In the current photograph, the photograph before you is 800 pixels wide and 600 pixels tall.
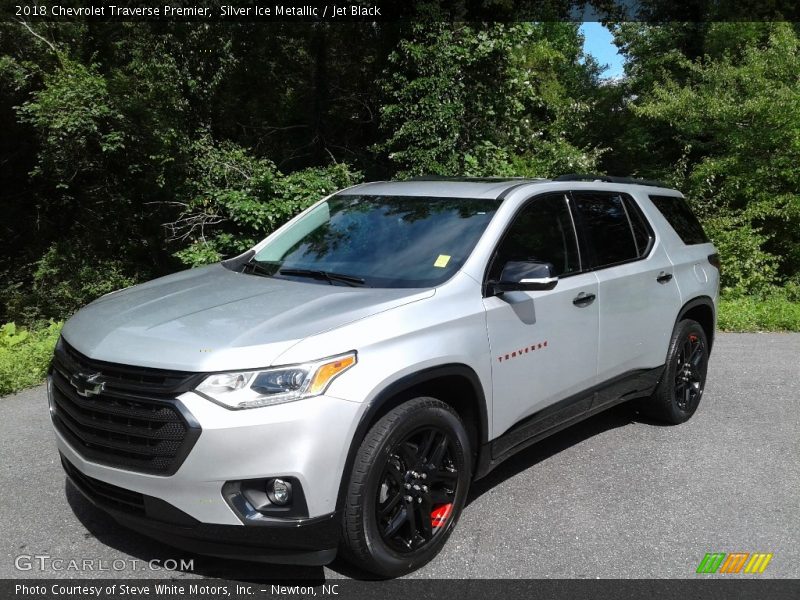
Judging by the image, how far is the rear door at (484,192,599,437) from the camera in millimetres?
3902

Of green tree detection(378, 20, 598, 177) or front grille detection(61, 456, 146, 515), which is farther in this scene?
green tree detection(378, 20, 598, 177)

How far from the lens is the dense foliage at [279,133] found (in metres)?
11.8

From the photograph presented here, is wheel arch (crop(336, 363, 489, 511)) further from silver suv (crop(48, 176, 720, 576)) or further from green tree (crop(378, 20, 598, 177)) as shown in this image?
green tree (crop(378, 20, 598, 177))

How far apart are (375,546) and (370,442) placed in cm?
48

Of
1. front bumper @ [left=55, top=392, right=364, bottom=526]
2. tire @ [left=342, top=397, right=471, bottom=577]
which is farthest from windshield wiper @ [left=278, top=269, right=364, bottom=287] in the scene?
front bumper @ [left=55, top=392, right=364, bottom=526]

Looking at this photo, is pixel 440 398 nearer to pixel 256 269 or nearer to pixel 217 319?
pixel 217 319

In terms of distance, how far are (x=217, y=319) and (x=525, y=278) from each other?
61.2 inches

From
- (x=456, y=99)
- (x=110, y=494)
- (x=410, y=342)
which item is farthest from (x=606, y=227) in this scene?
(x=456, y=99)

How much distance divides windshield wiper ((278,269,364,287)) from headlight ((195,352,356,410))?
939 millimetres

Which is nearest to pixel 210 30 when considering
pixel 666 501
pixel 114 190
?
pixel 114 190

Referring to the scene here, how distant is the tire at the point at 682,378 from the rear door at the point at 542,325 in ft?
3.80

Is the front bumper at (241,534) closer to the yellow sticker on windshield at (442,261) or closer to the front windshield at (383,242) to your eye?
the front windshield at (383,242)

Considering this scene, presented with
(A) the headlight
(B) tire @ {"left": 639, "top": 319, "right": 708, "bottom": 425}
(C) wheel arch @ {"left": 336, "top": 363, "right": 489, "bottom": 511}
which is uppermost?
(A) the headlight

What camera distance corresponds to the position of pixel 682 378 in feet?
18.8
